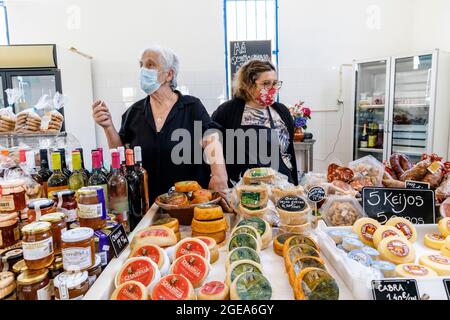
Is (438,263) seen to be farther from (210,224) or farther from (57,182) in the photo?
(57,182)

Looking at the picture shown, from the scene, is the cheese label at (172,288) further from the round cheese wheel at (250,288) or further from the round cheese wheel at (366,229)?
the round cheese wheel at (366,229)

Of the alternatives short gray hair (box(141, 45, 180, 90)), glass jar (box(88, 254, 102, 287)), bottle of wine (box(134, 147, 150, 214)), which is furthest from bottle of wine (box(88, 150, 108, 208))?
short gray hair (box(141, 45, 180, 90))

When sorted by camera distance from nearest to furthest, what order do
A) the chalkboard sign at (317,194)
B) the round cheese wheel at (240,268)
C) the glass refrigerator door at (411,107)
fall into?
the round cheese wheel at (240,268), the chalkboard sign at (317,194), the glass refrigerator door at (411,107)

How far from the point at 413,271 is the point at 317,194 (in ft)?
1.78

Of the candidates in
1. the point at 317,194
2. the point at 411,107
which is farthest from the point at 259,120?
the point at 411,107

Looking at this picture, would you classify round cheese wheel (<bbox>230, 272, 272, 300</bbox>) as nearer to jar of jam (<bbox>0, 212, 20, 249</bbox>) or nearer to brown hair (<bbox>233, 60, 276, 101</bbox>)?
jar of jam (<bbox>0, 212, 20, 249</bbox>)

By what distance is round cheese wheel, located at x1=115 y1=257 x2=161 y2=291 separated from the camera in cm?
86

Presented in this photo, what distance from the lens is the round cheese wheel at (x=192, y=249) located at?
3.28 ft

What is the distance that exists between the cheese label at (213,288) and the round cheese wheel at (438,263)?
0.61 m

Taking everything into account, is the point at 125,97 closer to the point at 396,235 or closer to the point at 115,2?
the point at 115,2

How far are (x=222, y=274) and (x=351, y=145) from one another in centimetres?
402

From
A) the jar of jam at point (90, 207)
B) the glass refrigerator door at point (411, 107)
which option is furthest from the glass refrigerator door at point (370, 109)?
the jar of jam at point (90, 207)

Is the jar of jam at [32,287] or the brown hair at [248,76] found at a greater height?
the brown hair at [248,76]
